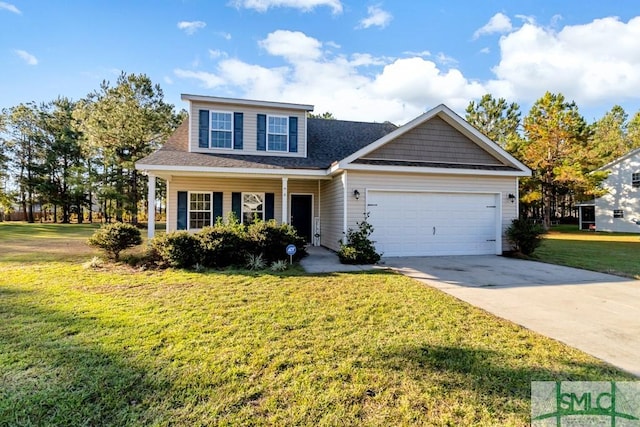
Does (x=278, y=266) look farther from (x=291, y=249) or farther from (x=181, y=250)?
(x=181, y=250)

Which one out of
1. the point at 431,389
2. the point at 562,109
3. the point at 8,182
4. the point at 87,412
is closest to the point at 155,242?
the point at 87,412

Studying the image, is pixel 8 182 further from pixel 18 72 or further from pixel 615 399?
pixel 615 399

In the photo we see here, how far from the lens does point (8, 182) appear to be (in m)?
29.9

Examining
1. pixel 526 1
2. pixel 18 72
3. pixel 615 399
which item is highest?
pixel 526 1

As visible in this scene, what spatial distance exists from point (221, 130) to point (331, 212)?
5151mm

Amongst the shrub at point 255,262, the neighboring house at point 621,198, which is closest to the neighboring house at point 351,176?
the shrub at point 255,262

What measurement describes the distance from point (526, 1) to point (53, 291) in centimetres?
1525

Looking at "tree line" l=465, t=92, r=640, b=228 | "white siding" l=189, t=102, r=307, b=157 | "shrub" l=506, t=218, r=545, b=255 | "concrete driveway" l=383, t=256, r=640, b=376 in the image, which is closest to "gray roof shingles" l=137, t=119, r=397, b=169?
"white siding" l=189, t=102, r=307, b=157

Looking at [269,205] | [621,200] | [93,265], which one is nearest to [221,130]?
[269,205]

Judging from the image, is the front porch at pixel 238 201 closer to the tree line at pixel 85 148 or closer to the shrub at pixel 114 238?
the shrub at pixel 114 238

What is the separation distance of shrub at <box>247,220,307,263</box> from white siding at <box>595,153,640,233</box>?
25.9 metres

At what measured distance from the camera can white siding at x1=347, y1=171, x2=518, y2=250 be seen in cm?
985

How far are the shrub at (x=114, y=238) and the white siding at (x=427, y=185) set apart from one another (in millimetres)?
6243

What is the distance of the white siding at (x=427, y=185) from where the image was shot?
32.3 feet
